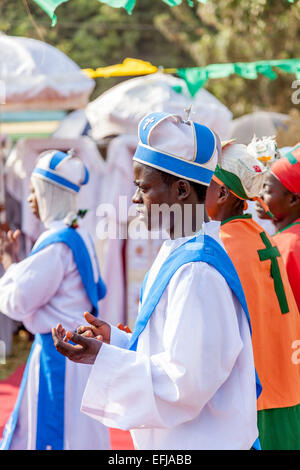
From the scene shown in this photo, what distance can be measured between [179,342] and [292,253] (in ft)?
6.16

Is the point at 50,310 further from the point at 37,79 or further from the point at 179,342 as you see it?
the point at 37,79

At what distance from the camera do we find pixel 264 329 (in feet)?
10.7

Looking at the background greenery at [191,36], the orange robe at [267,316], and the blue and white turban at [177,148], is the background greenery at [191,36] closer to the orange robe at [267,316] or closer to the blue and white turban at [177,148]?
the orange robe at [267,316]

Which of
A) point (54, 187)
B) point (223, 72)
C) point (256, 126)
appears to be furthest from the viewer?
point (256, 126)

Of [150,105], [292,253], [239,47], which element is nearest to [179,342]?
[292,253]

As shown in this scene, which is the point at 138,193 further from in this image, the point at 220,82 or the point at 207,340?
the point at 220,82

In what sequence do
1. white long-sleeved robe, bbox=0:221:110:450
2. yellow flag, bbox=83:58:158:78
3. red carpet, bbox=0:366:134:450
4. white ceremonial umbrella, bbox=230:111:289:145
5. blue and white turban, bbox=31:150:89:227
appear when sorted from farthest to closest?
white ceremonial umbrella, bbox=230:111:289:145 < yellow flag, bbox=83:58:158:78 < red carpet, bbox=0:366:134:450 < blue and white turban, bbox=31:150:89:227 < white long-sleeved robe, bbox=0:221:110:450

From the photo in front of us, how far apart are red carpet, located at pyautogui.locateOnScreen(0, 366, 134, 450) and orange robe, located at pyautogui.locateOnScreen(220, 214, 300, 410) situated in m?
2.08

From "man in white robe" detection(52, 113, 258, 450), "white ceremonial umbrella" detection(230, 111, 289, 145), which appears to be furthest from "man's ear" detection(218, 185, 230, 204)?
"white ceremonial umbrella" detection(230, 111, 289, 145)

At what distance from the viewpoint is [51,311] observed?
13.6ft

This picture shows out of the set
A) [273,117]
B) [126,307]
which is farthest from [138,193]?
[273,117]

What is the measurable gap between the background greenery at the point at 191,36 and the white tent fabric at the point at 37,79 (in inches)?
9.9

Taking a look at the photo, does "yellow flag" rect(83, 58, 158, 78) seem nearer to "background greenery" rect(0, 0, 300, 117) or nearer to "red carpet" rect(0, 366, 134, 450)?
"background greenery" rect(0, 0, 300, 117)

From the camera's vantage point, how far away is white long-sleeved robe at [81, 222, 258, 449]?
6.73ft
